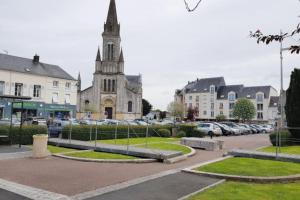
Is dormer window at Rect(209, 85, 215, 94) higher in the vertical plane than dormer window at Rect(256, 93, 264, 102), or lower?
higher

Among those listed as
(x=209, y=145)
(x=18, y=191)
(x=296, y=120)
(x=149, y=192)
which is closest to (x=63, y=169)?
(x=18, y=191)

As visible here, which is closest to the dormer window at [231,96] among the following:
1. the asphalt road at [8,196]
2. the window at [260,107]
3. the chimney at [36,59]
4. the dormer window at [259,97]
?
the dormer window at [259,97]

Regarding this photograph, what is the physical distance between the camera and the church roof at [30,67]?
44344mm

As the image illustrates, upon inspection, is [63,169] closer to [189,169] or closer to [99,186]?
[99,186]

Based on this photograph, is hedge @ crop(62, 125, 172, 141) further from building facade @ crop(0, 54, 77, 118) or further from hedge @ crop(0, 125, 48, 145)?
building facade @ crop(0, 54, 77, 118)

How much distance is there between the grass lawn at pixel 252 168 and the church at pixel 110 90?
2224 inches

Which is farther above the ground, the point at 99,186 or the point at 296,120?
the point at 296,120

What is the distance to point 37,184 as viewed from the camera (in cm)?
837

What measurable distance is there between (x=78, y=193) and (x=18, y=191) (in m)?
1.46

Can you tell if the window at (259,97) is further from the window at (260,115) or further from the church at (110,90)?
the church at (110,90)

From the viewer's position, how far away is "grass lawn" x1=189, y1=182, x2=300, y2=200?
7.43 metres

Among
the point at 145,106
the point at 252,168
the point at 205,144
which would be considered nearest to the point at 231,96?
the point at 145,106

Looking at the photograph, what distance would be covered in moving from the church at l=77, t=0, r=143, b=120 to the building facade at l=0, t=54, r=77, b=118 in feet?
50.4

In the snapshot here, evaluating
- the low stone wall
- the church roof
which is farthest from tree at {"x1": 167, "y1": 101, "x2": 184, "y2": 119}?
the low stone wall
